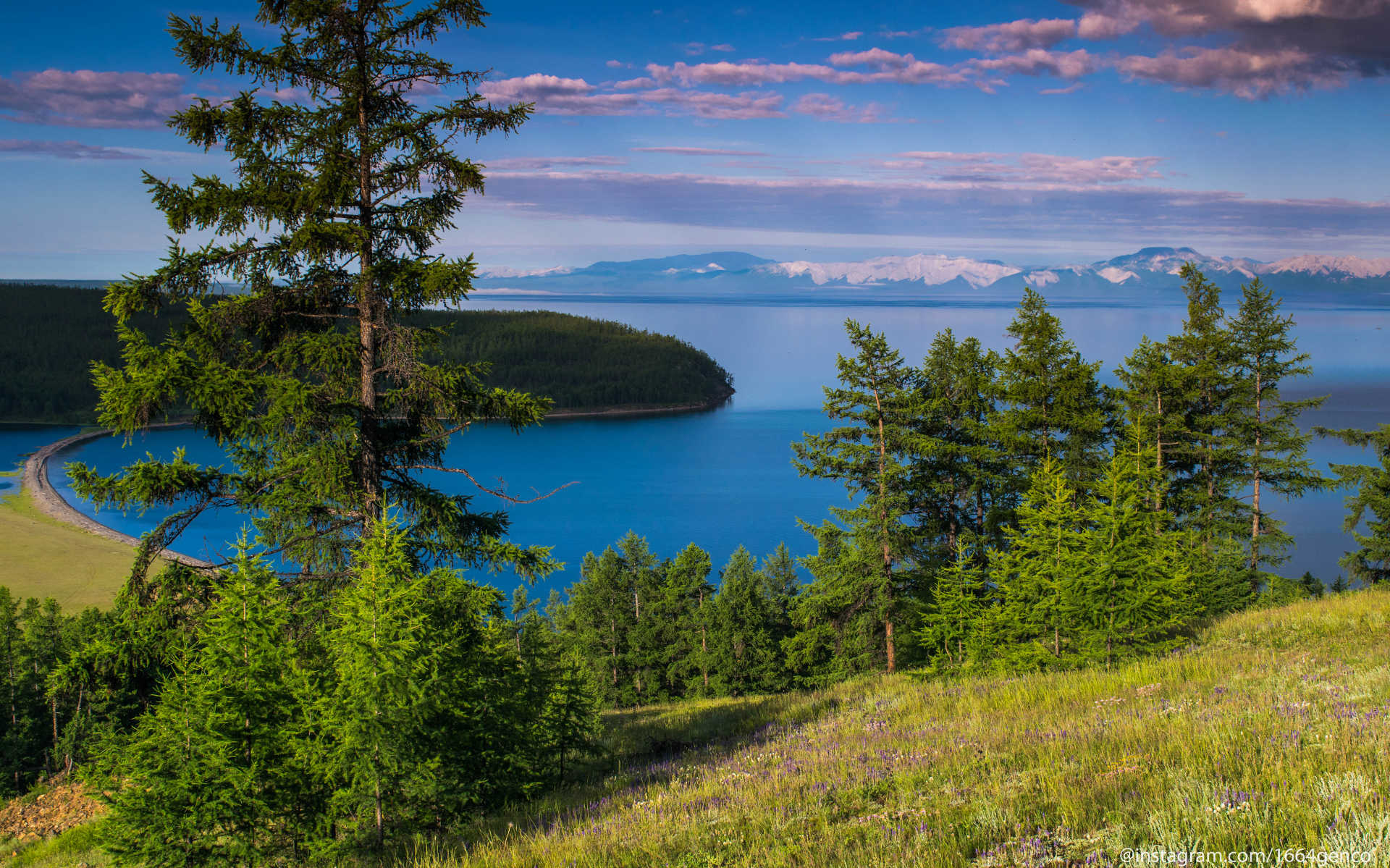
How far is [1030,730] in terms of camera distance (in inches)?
272

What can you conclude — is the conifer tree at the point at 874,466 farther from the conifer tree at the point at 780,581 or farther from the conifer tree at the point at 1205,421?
the conifer tree at the point at 780,581

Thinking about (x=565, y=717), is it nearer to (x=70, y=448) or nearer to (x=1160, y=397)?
(x=1160, y=397)

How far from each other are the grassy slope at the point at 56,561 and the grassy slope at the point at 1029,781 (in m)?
74.3

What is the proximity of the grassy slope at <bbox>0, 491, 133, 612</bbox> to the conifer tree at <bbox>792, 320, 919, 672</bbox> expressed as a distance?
66.8 m

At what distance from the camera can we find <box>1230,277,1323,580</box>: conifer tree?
28.0 meters

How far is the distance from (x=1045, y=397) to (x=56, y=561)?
98.0 metres

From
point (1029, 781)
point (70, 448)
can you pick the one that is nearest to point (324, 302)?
point (1029, 781)

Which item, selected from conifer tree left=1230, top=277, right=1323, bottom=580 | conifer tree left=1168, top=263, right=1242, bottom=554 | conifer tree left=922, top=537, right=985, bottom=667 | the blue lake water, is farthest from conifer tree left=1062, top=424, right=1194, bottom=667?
the blue lake water

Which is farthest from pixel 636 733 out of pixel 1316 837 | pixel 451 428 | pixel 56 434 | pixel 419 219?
pixel 56 434

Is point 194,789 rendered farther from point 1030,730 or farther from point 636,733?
point 636,733

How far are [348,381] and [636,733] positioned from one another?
7.85 meters

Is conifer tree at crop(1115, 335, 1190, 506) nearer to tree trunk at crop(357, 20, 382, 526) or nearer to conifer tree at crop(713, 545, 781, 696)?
conifer tree at crop(713, 545, 781, 696)

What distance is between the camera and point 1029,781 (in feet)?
15.8

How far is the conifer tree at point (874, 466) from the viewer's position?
72.5 feet
